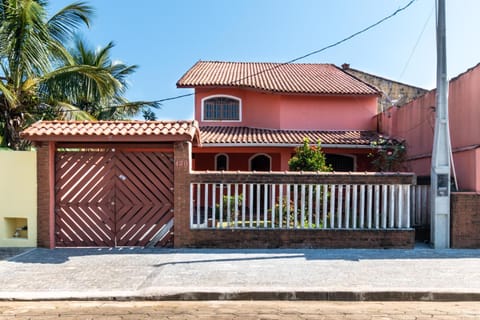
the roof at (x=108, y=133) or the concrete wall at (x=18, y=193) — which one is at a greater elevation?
the roof at (x=108, y=133)

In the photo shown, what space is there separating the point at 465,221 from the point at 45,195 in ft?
30.0

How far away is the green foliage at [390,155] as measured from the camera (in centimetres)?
1253

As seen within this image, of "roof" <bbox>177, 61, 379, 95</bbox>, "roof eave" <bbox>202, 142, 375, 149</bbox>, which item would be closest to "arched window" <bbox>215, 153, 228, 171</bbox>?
"roof eave" <bbox>202, 142, 375, 149</bbox>

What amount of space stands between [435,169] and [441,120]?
1.12 meters

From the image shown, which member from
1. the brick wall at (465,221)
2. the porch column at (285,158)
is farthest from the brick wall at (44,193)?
the porch column at (285,158)

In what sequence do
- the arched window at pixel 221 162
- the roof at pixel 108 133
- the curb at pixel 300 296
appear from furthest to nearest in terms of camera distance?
1. the arched window at pixel 221 162
2. the roof at pixel 108 133
3. the curb at pixel 300 296

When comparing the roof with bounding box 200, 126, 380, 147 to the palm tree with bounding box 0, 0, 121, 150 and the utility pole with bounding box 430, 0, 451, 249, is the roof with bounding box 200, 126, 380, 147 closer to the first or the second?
the palm tree with bounding box 0, 0, 121, 150

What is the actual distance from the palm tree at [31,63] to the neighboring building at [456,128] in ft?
33.8

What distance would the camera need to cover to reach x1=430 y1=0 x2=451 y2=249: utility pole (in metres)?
8.12

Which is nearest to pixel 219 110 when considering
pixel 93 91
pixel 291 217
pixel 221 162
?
pixel 221 162

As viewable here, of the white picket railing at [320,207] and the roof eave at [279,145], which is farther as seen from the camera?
the roof eave at [279,145]

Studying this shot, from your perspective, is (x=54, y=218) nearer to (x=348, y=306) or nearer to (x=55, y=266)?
(x=55, y=266)

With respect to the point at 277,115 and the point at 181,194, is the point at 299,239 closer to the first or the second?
the point at 181,194

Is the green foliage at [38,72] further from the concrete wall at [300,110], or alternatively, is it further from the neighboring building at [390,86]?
the neighboring building at [390,86]
